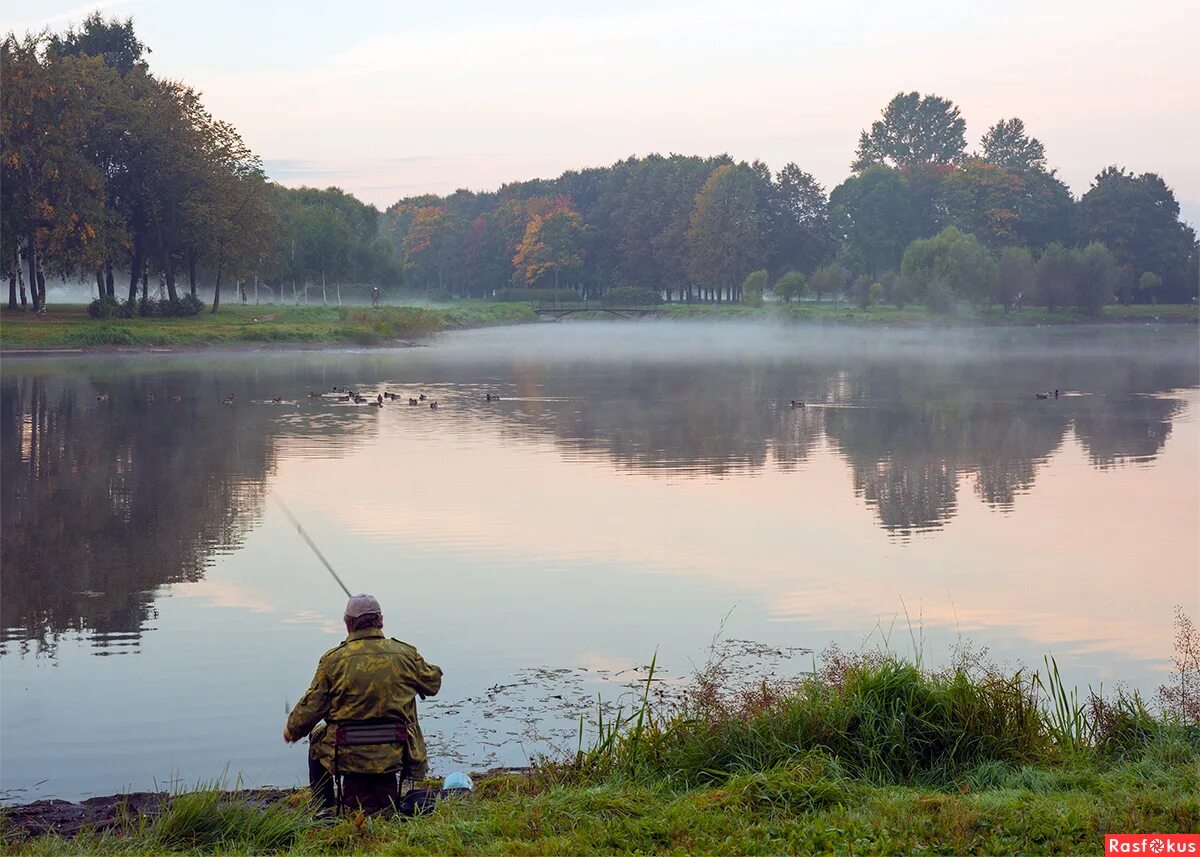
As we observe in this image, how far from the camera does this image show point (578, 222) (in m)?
160

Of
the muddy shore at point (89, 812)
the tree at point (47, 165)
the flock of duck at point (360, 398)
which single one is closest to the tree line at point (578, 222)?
the tree at point (47, 165)

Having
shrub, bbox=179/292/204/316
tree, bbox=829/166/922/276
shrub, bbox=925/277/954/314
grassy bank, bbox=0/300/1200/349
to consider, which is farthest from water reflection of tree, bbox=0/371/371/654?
tree, bbox=829/166/922/276

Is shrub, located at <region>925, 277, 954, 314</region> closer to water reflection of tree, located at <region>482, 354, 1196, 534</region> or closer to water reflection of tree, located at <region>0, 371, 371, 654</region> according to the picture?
water reflection of tree, located at <region>482, 354, 1196, 534</region>

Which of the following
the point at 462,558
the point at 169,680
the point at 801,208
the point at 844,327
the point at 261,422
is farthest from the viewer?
the point at 801,208

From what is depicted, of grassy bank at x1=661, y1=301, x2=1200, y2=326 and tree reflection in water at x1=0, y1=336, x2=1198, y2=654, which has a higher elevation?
grassy bank at x1=661, y1=301, x2=1200, y2=326

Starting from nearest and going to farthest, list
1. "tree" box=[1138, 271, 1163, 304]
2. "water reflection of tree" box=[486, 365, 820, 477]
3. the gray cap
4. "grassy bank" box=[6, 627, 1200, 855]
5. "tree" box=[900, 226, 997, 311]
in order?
"grassy bank" box=[6, 627, 1200, 855], the gray cap, "water reflection of tree" box=[486, 365, 820, 477], "tree" box=[900, 226, 997, 311], "tree" box=[1138, 271, 1163, 304]

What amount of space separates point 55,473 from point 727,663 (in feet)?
56.4

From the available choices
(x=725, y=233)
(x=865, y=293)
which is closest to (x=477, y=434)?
(x=865, y=293)

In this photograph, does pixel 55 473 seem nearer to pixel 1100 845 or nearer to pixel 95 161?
pixel 1100 845

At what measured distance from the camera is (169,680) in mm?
12055

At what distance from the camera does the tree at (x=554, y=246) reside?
6211 inches

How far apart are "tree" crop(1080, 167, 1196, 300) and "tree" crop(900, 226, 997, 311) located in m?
28.8

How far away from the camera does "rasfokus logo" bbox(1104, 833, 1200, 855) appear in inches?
259

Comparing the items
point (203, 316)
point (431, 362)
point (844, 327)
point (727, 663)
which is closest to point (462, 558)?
point (727, 663)
